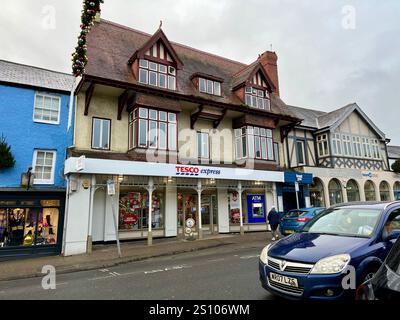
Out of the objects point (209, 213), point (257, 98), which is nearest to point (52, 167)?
point (209, 213)

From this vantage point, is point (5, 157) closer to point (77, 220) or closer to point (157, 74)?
point (77, 220)

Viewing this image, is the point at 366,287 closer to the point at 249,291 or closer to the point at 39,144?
the point at 249,291

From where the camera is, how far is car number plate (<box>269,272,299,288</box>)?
3950 mm

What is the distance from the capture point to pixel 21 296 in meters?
6.22

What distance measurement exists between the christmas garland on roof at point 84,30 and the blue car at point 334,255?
8.17 meters

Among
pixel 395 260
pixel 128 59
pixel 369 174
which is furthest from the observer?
pixel 369 174

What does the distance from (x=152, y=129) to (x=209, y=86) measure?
553cm

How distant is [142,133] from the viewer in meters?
13.9

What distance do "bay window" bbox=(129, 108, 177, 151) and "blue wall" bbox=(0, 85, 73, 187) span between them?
3102mm

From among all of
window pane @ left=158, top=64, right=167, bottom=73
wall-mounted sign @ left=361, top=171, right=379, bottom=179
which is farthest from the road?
wall-mounted sign @ left=361, top=171, right=379, bottom=179

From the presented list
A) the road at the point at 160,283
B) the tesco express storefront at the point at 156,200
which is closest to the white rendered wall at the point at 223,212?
the tesco express storefront at the point at 156,200

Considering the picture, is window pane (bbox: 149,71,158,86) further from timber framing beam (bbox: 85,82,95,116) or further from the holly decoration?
the holly decoration

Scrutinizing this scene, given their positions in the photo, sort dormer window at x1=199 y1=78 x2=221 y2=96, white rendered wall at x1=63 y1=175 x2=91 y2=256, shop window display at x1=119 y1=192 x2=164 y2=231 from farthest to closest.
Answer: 1. dormer window at x1=199 y1=78 x2=221 y2=96
2. shop window display at x1=119 y1=192 x2=164 y2=231
3. white rendered wall at x1=63 y1=175 x2=91 y2=256
